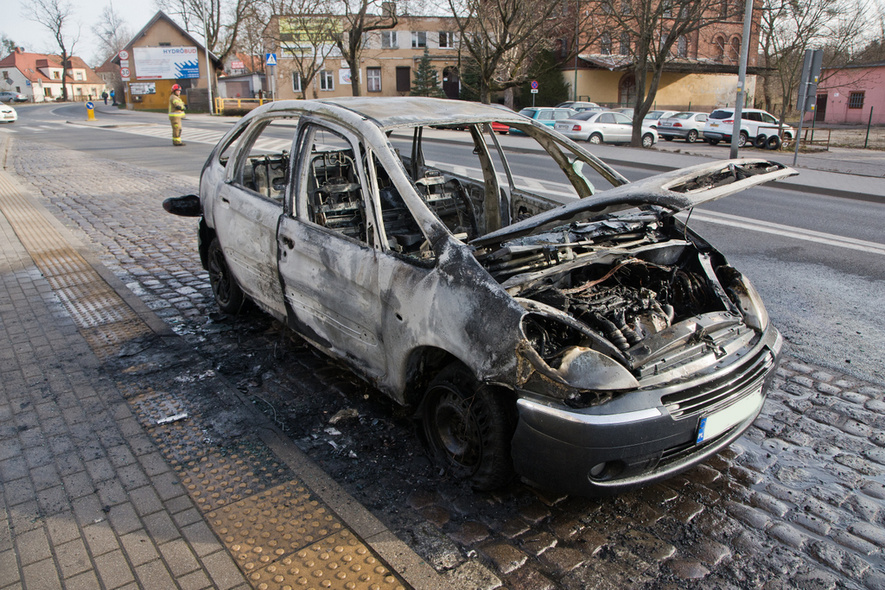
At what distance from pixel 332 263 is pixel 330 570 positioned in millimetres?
1735

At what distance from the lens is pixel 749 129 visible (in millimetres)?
28469

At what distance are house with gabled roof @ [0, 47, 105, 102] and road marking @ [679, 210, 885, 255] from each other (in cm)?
12079

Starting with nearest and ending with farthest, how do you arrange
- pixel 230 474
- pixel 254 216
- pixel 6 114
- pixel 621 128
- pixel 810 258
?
1. pixel 230 474
2. pixel 254 216
3. pixel 810 258
4. pixel 621 128
5. pixel 6 114

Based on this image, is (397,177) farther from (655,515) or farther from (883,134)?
(883,134)

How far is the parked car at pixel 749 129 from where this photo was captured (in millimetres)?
28219

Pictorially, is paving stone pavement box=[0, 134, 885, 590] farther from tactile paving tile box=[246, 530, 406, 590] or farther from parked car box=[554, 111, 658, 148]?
parked car box=[554, 111, 658, 148]

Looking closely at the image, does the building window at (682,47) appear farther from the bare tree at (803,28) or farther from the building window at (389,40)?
the building window at (389,40)

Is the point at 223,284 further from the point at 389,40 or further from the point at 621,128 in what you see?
the point at 389,40

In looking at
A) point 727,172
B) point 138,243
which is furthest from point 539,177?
point 727,172

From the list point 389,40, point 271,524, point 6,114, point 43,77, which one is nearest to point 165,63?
point 389,40

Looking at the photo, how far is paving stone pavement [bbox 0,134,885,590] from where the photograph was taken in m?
2.72

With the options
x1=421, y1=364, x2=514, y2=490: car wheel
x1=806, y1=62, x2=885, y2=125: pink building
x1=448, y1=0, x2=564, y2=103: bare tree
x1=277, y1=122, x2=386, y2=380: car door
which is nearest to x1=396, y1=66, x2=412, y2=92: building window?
x1=448, y1=0, x2=564, y2=103: bare tree

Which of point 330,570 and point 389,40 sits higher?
point 389,40

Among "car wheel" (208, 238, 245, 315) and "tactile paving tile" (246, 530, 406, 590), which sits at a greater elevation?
"car wheel" (208, 238, 245, 315)
